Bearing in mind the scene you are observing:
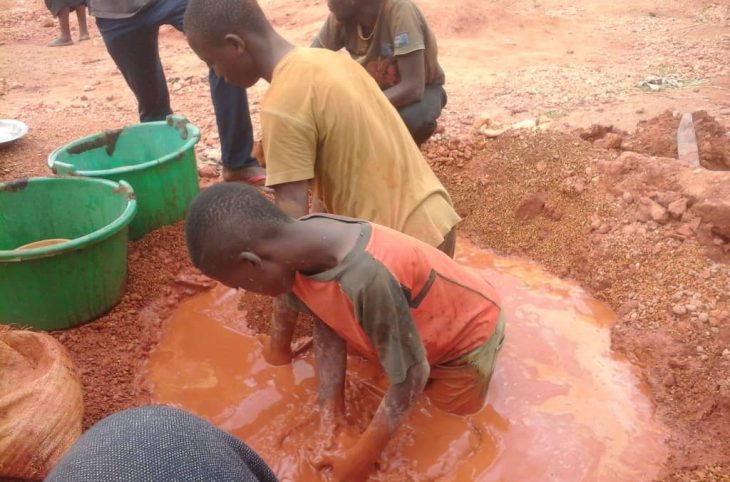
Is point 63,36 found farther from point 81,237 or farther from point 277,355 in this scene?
point 277,355

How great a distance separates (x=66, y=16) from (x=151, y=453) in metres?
8.72

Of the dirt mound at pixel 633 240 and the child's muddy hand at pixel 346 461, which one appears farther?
the dirt mound at pixel 633 240

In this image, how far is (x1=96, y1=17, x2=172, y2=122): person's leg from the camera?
3.71 meters

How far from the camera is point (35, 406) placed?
2.10 metres

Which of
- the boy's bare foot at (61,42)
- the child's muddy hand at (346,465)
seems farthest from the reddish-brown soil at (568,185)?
the boy's bare foot at (61,42)

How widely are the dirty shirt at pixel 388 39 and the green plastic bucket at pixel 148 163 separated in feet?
3.21

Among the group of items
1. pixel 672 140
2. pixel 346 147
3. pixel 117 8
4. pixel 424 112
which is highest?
pixel 117 8

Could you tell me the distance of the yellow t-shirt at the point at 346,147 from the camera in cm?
217

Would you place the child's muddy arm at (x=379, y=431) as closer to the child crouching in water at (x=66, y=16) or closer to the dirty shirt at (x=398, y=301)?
the dirty shirt at (x=398, y=301)

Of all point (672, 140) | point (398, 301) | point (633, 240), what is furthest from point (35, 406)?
point (672, 140)

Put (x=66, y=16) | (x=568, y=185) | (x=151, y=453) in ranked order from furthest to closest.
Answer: (x=66, y=16), (x=568, y=185), (x=151, y=453)

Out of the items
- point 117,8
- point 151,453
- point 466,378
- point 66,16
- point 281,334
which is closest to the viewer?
point 151,453

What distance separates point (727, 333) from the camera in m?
2.70

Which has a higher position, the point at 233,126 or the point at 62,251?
the point at 233,126
